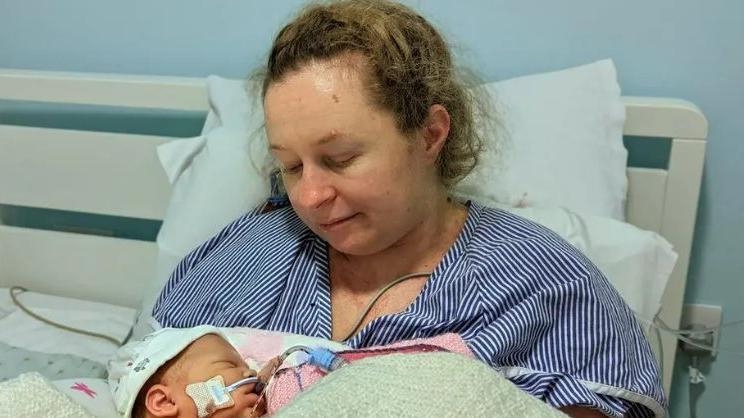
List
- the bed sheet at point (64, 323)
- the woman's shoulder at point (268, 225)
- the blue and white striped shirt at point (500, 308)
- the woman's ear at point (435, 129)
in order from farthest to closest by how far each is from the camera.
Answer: the bed sheet at point (64, 323)
the woman's shoulder at point (268, 225)
the woman's ear at point (435, 129)
the blue and white striped shirt at point (500, 308)

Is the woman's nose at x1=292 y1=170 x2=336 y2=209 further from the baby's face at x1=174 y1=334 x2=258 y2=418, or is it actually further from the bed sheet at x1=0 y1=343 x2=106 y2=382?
the bed sheet at x1=0 y1=343 x2=106 y2=382

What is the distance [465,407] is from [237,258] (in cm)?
60

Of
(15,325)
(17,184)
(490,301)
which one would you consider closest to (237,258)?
(490,301)

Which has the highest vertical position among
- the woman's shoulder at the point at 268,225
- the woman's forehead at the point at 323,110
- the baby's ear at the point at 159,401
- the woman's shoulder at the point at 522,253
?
the woman's forehead at the point at 323,110

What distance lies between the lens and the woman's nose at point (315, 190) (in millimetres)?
1040

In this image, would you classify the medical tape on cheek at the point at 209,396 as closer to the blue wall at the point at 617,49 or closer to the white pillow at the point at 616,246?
the white pillow at the point at 616,246

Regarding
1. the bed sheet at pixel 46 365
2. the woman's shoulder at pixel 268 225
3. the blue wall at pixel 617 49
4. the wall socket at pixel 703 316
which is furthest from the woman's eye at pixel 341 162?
the wall socket at pixel 703 316

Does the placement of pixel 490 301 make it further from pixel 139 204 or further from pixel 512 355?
pixel 139 204

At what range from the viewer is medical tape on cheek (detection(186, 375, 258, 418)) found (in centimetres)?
93

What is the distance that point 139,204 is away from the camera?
172 centimetres

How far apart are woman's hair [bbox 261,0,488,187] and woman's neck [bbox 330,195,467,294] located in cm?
6

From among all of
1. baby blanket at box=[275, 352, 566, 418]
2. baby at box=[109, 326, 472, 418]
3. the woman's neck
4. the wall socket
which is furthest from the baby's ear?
the wall socket

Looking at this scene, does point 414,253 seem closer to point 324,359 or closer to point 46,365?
point 324,359

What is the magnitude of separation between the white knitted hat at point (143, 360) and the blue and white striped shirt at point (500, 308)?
0.47 feet
